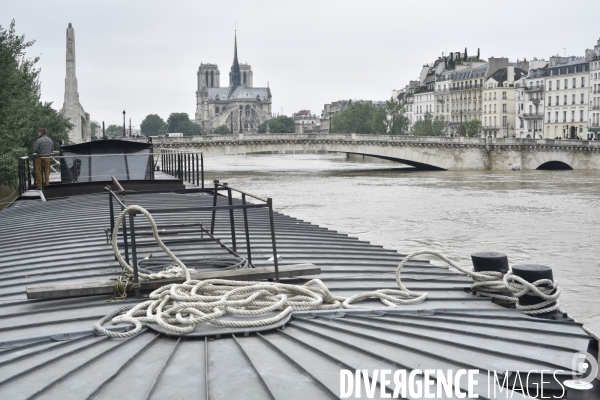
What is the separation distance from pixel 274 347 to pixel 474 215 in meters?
20.9

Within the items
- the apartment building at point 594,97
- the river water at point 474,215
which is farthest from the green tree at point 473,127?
the river water at point 474,215

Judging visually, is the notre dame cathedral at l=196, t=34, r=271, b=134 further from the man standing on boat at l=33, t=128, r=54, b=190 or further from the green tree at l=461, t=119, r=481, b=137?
the man standing on boat at l=33, t=128, r=54, b=190

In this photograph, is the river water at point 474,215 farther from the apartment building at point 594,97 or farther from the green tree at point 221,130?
the green tree at point 221,130

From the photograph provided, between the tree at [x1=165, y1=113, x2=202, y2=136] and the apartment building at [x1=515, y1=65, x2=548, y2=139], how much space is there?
3478 inches

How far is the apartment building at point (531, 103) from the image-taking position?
74.0 m

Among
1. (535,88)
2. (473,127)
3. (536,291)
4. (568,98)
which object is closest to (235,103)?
(473,127)

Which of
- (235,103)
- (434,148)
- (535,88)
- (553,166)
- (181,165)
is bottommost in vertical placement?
(553,166)

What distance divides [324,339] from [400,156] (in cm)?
4959

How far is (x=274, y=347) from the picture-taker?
132 inches

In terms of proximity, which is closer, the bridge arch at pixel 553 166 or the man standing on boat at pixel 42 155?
the man standing on boat at pixel 42 155

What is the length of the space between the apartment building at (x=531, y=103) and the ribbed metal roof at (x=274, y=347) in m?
72.0

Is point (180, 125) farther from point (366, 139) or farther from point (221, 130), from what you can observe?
point (366, 139)

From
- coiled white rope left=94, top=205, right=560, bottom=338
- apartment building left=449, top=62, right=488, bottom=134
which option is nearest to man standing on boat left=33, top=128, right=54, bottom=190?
coiled white rope left=94, top=205, right=560, bottom=338

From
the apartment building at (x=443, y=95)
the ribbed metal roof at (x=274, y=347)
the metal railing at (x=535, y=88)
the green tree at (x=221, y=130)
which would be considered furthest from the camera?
the green tree at (x=221, y=130)
